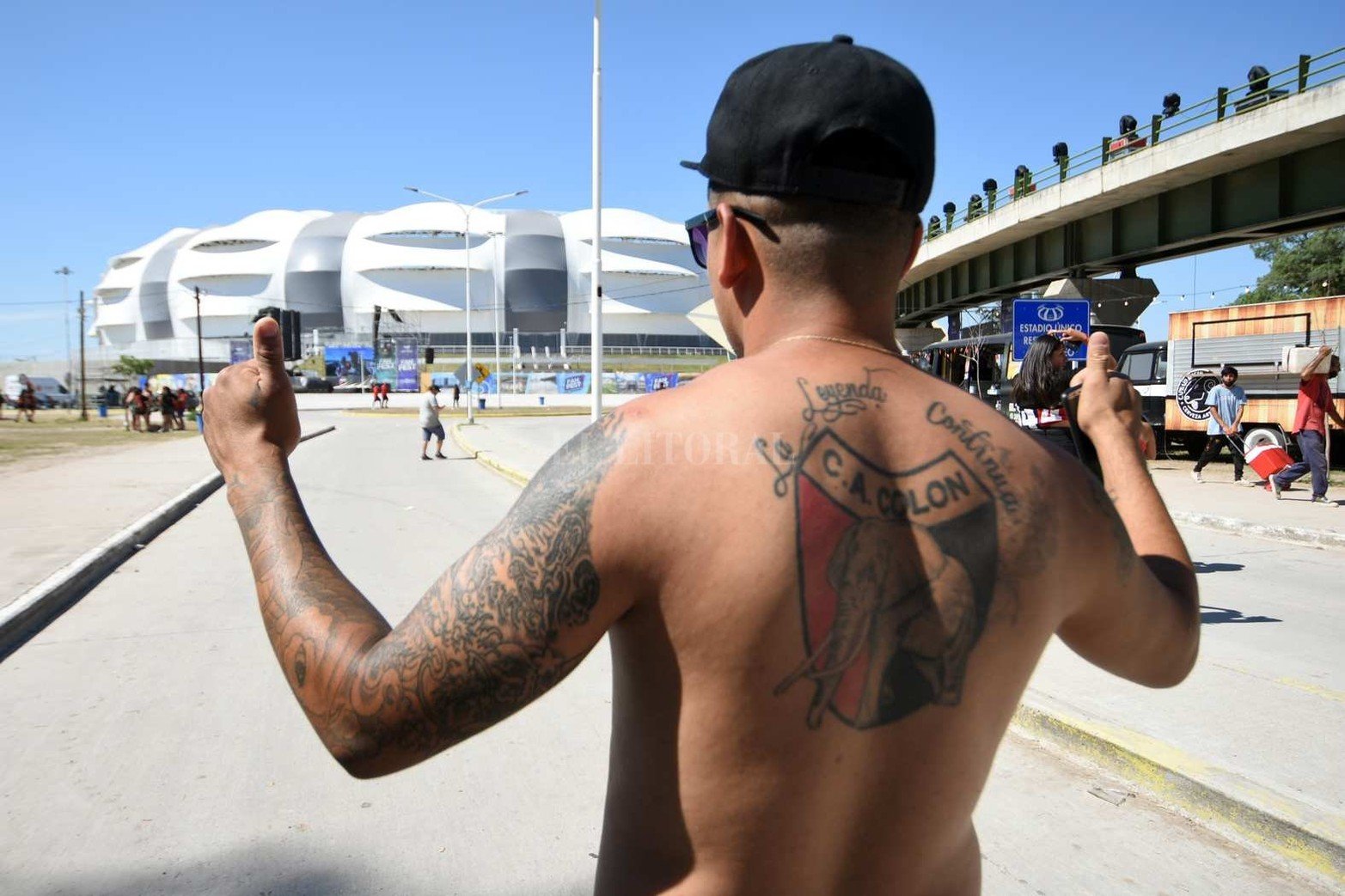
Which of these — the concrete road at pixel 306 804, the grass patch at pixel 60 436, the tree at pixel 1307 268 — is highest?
the tree at pixel 1307 268

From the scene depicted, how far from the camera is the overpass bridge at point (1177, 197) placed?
15.7 m

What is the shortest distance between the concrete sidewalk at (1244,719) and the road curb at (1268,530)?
68.2 inches

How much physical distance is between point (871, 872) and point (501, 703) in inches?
18.5

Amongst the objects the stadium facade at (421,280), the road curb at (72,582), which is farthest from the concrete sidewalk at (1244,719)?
the stadium facade at (421,280)

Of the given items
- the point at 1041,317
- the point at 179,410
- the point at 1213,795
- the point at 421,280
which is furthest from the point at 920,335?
the point at 421,280

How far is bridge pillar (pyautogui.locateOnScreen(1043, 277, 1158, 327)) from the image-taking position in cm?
2313

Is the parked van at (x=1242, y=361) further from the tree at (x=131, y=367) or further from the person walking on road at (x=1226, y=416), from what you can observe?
the tree at (x=131, y=367)

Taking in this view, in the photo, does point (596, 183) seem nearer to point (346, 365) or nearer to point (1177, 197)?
point (1177, 197)

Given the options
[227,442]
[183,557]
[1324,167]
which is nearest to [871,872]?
[227,442]

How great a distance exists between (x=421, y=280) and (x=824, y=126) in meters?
118

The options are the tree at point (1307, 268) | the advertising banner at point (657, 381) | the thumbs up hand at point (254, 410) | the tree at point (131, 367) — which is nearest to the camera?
the thumbs up hand at point (254, 410)

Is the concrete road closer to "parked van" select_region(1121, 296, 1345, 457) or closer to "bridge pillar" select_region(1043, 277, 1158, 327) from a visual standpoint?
"parked van" select_region(1121, 296, 1345, 457)

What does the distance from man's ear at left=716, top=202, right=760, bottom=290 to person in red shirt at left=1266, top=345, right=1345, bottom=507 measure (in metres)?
12.7

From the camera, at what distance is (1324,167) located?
52.6 feet
